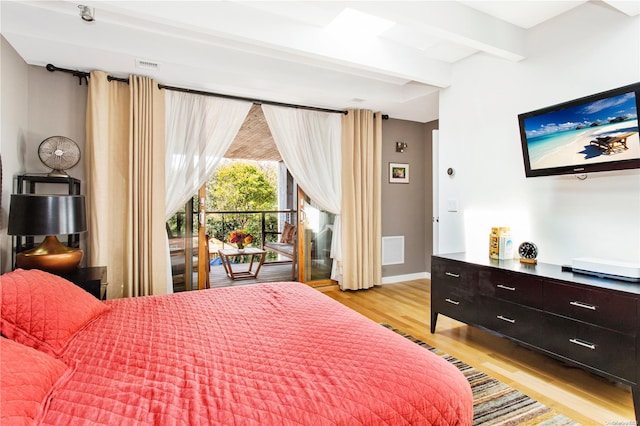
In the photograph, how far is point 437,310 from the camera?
3.18 meters

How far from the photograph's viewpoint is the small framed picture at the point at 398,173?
5.11 metres

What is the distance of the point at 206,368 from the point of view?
51.3 inches

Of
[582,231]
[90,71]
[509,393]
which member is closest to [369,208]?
[582,231]

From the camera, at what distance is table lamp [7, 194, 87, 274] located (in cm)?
228

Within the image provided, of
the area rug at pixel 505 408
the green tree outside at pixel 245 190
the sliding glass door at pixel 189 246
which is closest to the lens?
the area rug at pixel 505 408

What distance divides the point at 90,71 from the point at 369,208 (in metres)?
3.47

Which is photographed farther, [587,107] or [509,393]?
[587,107]

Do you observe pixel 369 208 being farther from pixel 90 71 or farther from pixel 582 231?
pixel 90 71

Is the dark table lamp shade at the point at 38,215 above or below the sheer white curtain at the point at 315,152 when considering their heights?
below

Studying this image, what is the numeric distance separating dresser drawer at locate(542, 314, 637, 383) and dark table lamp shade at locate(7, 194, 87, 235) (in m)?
3.38

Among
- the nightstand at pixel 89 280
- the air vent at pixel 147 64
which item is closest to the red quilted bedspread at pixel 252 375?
the nightstand at pixel 89 280

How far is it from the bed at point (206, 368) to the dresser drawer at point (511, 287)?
1365 mm

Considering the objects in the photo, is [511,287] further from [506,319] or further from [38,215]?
[38,215]

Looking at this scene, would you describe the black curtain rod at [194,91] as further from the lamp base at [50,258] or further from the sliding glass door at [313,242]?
the lamp base at [50,258]
